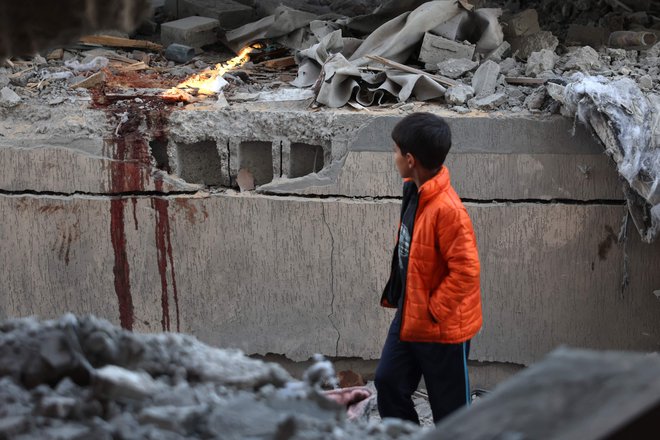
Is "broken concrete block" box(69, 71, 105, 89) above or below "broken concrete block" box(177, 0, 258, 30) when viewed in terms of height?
below

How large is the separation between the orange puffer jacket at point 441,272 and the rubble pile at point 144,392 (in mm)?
1283

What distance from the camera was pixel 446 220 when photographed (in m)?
3.35

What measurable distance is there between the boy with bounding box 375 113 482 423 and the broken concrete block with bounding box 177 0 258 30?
3.41m

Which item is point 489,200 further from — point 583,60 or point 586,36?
point 586,36

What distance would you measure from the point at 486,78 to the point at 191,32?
88.1 inches

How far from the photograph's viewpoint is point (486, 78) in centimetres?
508

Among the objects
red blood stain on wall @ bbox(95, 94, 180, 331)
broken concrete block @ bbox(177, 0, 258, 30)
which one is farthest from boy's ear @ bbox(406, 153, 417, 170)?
broken concrete block @ bbox(177, 0, 258, 30)

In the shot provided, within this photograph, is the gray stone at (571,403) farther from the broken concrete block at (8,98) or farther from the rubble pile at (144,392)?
the broken concrete block at (8,98)

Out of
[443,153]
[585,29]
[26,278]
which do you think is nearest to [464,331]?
[443,153]

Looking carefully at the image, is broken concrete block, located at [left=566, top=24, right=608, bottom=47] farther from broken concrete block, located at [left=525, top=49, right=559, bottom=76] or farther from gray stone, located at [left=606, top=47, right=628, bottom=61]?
broken concrete block, located at [left=525, top=49, right=559, bottom=76]

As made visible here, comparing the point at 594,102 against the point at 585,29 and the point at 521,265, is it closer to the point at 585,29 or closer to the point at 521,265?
the point at 521,265

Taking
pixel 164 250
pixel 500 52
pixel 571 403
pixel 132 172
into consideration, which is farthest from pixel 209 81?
pixel 571 403

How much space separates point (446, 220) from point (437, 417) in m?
0.93

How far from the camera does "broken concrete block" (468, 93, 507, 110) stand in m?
4.89
